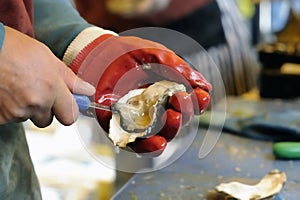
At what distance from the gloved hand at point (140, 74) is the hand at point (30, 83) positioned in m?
0.10

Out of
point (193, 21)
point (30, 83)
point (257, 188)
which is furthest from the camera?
point (193, 21)

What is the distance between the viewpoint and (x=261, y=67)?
1333 mm

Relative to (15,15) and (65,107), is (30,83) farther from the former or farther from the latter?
(15,15)

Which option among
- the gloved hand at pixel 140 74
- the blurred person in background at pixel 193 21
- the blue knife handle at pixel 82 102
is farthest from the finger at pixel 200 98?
the blurred person in background at pixel 193 21

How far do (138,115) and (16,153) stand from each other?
0.14 metres

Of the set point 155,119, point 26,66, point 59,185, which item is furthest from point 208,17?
point 26,66

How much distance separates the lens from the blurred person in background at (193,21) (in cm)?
146

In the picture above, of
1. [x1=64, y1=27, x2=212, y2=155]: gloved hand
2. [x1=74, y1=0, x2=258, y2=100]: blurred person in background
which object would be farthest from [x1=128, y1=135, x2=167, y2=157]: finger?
[x1=74, y1=0, x2=258, y2=100]: blurred person in background

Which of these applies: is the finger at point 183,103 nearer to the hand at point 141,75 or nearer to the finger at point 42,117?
the hand at point 141,75

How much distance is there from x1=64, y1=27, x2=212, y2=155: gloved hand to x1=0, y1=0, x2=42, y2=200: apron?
72 mm

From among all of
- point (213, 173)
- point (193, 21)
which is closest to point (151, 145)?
point (213, 173)

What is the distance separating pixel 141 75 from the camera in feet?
1.91

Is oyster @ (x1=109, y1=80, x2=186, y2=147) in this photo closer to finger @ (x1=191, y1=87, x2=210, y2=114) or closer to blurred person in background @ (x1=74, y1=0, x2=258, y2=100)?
finger @ (x1=191, y1=87, x2=210, y2=114)

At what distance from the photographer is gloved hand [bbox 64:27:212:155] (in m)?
0.54
